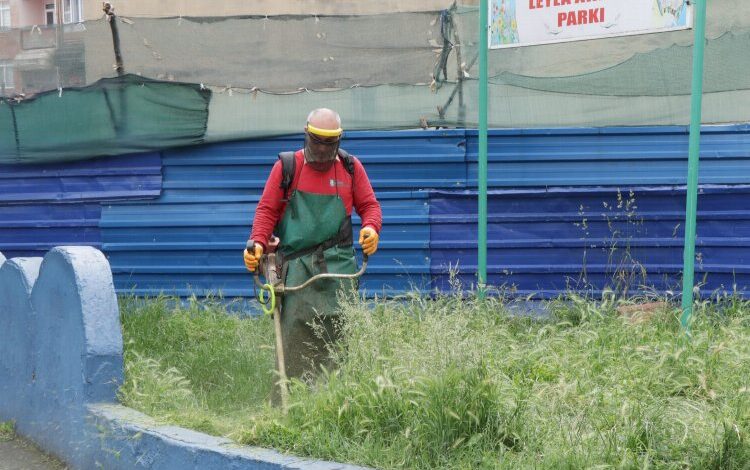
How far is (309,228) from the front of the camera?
6.28 meters

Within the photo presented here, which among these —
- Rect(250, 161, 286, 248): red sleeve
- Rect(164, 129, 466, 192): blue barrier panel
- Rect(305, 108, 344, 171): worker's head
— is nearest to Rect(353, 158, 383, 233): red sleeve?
Rect(305, 108, 344, 171): worker's head

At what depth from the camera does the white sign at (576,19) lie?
21.1 feet

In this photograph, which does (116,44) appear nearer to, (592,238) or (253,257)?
(253,257)

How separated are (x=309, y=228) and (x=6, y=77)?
13.3ft

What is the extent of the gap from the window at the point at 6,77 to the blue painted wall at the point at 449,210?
29.9 inches

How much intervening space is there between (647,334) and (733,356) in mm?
802

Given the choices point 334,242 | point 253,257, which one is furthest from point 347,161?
point 253,257

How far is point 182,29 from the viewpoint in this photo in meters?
8.70

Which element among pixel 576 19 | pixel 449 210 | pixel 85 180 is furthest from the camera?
pixel 85 180

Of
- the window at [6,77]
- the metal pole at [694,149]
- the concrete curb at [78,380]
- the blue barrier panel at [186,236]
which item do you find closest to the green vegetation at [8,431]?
the concrete curb at [78,380]

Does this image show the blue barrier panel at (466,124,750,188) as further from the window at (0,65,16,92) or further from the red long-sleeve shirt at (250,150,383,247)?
the window at (0,65,16,92)

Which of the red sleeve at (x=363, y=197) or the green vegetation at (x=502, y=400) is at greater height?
the red sleeve at (x=363, y=197)

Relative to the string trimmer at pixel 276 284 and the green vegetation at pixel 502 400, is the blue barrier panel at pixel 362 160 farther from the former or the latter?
the string trimmer at pixel 276 284

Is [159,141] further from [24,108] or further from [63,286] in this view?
[63,286]
